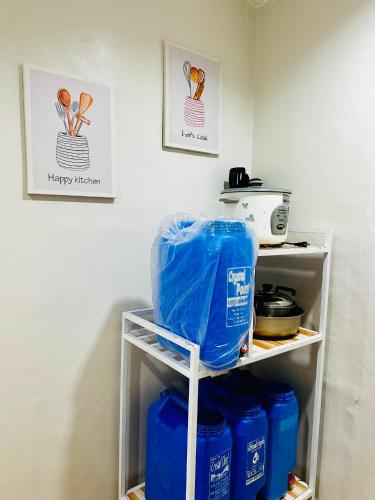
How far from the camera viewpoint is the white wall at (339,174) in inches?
48.8

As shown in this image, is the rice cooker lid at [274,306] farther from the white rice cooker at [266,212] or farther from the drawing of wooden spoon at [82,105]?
the drawing of wooden spoon at [82,105]

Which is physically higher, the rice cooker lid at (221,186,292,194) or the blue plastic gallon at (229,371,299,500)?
the rice cooker lid at (221,186,292,194)

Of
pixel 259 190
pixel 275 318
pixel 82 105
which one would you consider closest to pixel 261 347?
pixel 275 318

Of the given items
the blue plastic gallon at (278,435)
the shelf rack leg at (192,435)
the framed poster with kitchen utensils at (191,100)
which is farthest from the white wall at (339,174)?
the shelf rack leg at (192,435)

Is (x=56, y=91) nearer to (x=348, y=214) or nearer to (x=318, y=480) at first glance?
(x=348, y=214)

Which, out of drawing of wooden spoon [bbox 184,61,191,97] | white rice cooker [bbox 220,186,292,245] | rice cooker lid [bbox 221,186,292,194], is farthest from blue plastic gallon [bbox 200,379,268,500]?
drawing of wooden spoon [bbox 184,61,191,97]

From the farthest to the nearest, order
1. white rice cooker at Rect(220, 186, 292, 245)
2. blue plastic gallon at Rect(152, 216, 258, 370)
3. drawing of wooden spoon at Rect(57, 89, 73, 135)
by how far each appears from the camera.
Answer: white rice cooker at Rect(220, 186, 292, 245) → drawing of wooden spoon at Rect(57, 89, 73, 135) → blue plastic gallon at Rect(152, 216, 258, 370)

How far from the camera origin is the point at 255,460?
114 centimetres

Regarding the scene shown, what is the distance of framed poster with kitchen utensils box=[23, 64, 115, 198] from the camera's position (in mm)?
1069

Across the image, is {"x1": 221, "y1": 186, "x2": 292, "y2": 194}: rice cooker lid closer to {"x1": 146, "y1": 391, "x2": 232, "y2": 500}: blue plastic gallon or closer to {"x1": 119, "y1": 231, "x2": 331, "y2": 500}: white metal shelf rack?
{"x1": 119, "y1": 231, "x2": 331, "y2": 500}: white metal shelf rack

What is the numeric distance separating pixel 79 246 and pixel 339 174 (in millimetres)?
1035

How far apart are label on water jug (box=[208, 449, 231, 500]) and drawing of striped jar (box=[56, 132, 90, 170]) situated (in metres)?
1.04

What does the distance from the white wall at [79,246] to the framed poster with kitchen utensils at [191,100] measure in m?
0.04

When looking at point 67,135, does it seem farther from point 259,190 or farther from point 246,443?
point 246,443
